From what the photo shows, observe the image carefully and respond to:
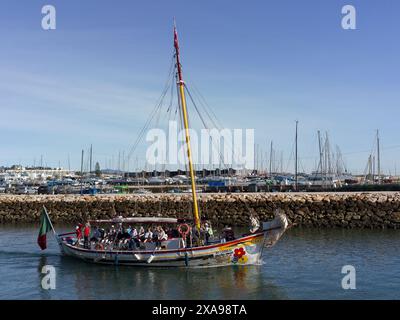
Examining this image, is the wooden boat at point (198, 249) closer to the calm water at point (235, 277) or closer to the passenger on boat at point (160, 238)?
the passenger on boat at point (160, 238)

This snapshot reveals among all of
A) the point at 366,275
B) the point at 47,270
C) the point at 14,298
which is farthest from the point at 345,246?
the point at 14,298

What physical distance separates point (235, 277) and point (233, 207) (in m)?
28.3

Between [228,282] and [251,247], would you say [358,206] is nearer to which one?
[251,247]

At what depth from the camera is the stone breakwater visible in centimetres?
5197

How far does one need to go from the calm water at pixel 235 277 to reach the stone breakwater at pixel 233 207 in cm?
1171

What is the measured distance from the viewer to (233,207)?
57.7 m

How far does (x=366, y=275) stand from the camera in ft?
95.4

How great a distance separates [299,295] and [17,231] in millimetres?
37071

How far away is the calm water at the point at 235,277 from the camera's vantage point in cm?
2592

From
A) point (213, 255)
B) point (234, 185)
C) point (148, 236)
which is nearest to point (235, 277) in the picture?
point (213, 255)

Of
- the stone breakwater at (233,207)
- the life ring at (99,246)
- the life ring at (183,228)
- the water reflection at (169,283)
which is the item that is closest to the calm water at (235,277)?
the water reflection at (169,283)

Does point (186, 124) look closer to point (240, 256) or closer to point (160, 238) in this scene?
point (160, 238)

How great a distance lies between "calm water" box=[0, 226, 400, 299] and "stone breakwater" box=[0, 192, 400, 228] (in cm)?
1171

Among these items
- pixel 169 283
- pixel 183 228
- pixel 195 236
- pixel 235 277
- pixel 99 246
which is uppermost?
pixel 183 228
